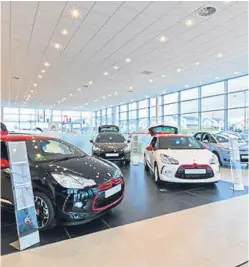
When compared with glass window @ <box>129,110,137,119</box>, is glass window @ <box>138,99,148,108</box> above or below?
above

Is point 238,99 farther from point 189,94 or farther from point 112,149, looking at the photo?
point 112,149

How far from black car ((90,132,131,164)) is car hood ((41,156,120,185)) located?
13.4ft

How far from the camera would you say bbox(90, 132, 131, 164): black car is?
761cm

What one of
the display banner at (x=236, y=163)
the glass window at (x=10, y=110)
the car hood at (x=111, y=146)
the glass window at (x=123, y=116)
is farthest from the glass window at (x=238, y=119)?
the glass window at (x=10, y=110)

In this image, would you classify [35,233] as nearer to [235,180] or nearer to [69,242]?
[69,242]

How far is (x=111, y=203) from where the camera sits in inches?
124

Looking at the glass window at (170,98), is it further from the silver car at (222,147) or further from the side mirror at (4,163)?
the side mirror at (4,163)

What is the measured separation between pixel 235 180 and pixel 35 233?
12.8 ft

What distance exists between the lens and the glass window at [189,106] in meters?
15.1

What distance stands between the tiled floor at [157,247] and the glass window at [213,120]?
10862 mm

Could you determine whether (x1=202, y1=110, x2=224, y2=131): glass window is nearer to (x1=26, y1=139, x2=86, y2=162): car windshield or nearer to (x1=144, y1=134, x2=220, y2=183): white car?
(x1=144, y1=134, x2=220, y2=183): white car

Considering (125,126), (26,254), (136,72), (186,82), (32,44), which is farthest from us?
(125,126)

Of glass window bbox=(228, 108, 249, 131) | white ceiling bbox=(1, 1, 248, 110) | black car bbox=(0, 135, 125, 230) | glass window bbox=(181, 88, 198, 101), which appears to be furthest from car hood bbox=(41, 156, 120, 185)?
glass window bbox=(181, 88, 198, 101)

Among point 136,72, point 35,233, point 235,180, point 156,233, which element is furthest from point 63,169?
point 136,72
